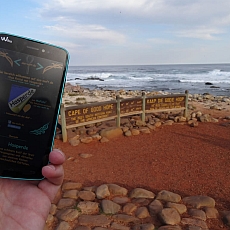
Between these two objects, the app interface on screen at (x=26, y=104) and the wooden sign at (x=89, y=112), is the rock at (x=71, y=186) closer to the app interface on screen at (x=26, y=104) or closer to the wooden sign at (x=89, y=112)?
the wooden sign at (x=89, y=112)

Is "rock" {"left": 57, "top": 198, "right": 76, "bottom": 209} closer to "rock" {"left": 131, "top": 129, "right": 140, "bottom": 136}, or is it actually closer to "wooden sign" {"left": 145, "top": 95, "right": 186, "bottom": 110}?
"rock" {"left": 131, "top": 129, "right": 140, "bottom": 136}

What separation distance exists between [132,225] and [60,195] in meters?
1.52

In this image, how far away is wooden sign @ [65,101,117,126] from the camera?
24.1 feet

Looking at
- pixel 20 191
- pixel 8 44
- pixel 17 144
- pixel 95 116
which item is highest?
pixel 8 44

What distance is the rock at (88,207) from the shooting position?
12.6 ft

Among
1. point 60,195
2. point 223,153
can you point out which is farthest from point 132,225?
point 223,153

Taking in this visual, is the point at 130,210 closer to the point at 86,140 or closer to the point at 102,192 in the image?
the point at 102,192

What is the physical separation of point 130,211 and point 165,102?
6.35m

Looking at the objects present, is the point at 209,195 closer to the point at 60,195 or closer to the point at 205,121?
the point at 60,195

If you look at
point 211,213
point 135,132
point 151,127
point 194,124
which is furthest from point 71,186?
point 194,124

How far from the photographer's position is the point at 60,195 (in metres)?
4.39

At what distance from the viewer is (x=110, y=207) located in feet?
12.9

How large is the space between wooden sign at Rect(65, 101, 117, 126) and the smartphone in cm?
543

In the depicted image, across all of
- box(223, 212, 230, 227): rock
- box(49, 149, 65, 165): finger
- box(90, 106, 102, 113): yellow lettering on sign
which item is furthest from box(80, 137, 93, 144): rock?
box(49, 149, 65, 165): finger
